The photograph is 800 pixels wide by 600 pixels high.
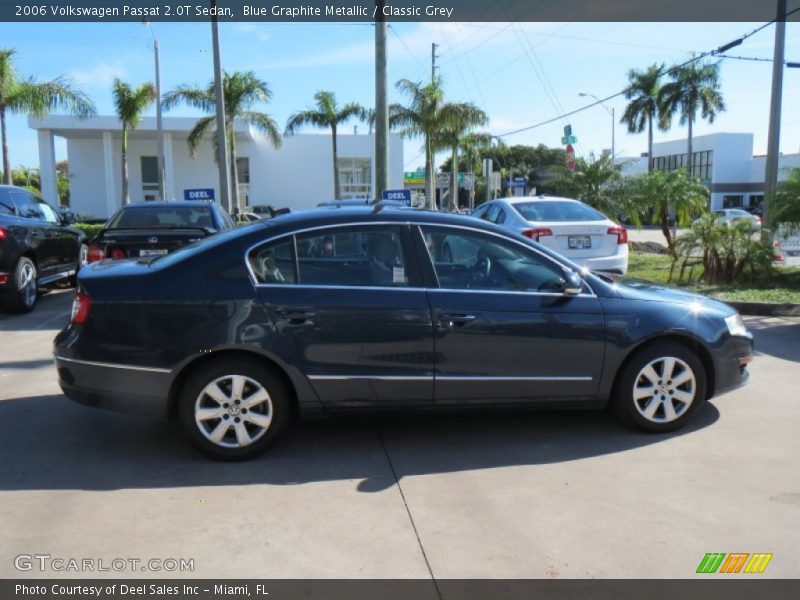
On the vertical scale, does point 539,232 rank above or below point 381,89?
below

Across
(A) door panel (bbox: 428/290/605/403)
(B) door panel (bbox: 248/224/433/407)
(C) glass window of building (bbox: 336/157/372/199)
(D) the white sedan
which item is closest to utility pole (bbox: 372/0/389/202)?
(D) the white sedan

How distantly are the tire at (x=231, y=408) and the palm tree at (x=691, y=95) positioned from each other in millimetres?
49708

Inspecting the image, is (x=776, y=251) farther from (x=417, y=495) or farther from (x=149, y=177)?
(x=149, y=177)

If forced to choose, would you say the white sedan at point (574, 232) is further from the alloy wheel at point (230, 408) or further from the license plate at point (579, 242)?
the alloy wheel at point (230, 408)

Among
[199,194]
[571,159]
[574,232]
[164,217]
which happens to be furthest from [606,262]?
[199,194]

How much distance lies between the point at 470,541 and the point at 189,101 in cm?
3033

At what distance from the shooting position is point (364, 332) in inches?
177

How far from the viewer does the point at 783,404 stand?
571 cm

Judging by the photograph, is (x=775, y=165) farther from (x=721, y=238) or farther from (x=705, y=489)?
(x=705, y=489)

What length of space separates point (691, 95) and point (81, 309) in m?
51.3

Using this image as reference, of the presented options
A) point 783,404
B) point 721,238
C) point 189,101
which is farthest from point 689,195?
point 189,101

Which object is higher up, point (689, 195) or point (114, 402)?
point (689, 195)

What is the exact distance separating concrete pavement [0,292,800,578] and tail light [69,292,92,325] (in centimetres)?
94

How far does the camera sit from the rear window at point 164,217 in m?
9.90
